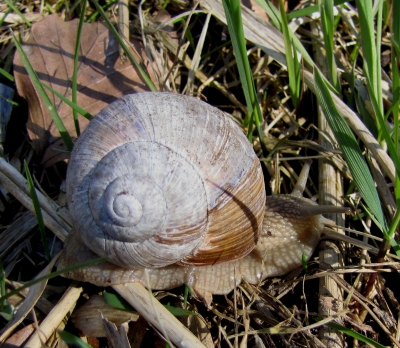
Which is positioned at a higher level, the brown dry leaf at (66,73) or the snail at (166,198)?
the brown dry leaf at (66,73)

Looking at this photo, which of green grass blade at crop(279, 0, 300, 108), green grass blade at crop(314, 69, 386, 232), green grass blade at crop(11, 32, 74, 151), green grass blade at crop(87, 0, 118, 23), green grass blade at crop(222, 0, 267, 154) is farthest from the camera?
green grass blade at crop(87, 0, 118, 23)

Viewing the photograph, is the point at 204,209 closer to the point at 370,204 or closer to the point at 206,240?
the point at 206,240

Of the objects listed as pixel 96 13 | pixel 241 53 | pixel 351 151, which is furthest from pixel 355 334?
pixel 96 13

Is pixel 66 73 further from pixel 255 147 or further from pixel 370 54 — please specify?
pixel 370 54

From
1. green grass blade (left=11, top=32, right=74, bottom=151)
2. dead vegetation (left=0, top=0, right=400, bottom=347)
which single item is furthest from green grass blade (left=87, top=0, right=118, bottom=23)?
green grass blade (left=11, top=32, right=74, bottom=151)

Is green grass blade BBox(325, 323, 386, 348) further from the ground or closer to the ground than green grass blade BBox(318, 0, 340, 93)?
closer to the ground

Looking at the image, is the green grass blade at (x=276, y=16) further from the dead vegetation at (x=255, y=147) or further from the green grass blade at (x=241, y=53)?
the green grass blade at (x=241, y=53)

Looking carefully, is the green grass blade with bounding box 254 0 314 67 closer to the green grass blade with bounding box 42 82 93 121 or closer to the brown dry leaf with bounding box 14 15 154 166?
the brown dry leaf with bounding box 14 15 154 166

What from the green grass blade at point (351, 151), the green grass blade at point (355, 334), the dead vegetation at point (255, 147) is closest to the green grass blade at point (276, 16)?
the dead vegetation at point (255, 147)
